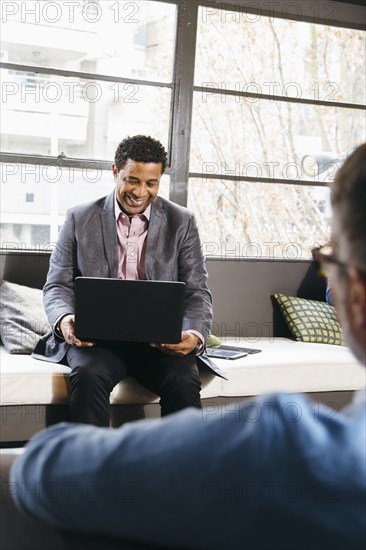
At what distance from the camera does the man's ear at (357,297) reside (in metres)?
0.68

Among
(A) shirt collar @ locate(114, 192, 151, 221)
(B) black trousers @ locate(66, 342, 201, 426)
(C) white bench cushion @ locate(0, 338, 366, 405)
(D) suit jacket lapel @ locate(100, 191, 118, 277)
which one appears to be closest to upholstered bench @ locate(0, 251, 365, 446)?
(C) white bench cushion @ locate(0, 338, 366, 405)

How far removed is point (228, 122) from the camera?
4.45 m

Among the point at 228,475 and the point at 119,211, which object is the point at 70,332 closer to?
the point at 119,211

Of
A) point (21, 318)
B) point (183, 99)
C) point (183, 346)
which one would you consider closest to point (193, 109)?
point (183, 99)

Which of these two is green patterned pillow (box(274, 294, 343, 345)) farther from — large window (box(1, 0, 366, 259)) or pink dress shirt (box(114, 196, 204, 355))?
pink dress shirt (box(114, 196, 204, 355))

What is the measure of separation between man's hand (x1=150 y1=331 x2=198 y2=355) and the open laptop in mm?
133

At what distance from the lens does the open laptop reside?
9.51ft

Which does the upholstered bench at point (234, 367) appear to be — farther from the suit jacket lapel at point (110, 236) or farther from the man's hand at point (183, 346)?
the suit jacket lapel at point (110, 236)

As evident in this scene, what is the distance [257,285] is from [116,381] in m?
1.59

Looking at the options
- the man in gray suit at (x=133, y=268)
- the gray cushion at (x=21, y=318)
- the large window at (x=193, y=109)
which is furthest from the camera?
the large window at (x=193, y=109)

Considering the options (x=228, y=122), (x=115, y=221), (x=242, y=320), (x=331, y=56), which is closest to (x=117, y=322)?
(x=115, y=221)

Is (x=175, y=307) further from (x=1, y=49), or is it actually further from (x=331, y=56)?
(x=331, y=56)

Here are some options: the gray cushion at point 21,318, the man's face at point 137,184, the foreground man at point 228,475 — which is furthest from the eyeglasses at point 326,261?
the gray cushion at point 21,318

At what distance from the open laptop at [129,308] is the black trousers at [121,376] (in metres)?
0.15
